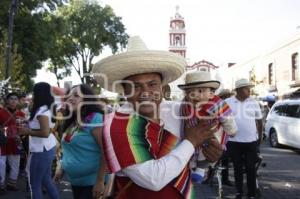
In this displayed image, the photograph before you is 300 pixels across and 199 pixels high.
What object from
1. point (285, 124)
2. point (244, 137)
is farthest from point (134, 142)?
point (285, 124)

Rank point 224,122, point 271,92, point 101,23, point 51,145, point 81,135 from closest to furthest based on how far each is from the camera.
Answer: point 224,122 < point 81,135 < point 51,145 < point 271,92 < point 101,23

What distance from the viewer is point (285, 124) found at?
15945 millimetres

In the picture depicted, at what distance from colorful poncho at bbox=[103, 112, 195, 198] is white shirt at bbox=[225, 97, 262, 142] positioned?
5.08 meters

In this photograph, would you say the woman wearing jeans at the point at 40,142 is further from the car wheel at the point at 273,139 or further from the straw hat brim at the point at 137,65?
the car wheel at the point at 273,139

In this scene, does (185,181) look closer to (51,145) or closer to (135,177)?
(135,177)

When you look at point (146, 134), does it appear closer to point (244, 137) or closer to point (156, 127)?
point (156, 127)

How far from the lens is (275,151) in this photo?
52.2ft

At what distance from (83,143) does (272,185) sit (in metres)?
5.84

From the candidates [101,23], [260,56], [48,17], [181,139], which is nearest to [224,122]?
[181,139]

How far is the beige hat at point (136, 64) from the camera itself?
250 cm

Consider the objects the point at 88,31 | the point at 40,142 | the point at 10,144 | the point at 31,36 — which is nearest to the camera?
the point at 40,142

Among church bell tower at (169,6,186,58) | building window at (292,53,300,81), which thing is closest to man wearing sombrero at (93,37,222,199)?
building window at (292,53,300,81)

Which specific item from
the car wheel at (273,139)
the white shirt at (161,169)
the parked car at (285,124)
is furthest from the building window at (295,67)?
the white shirt at (161,169)

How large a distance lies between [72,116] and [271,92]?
1236 inches
